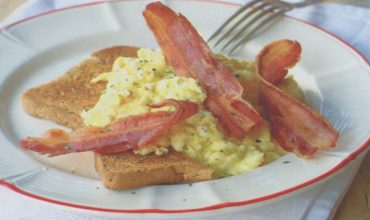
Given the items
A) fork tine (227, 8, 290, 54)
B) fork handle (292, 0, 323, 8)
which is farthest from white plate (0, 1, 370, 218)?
fork handle (292, 0, 323, 8)

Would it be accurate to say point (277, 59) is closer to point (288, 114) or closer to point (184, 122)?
point (288, 114)

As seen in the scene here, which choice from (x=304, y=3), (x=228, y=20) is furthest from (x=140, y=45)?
(x=304, y=3)

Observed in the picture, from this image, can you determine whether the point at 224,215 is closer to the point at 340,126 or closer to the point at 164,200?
the point at 164,200

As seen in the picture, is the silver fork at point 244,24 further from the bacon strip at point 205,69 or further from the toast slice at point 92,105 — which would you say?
the bacon strip at point 205,69

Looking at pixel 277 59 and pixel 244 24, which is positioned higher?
pixel 244 24

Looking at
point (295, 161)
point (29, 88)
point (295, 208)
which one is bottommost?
point (295, 208)

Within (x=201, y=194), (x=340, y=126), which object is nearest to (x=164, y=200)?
(x=201, y=194)
